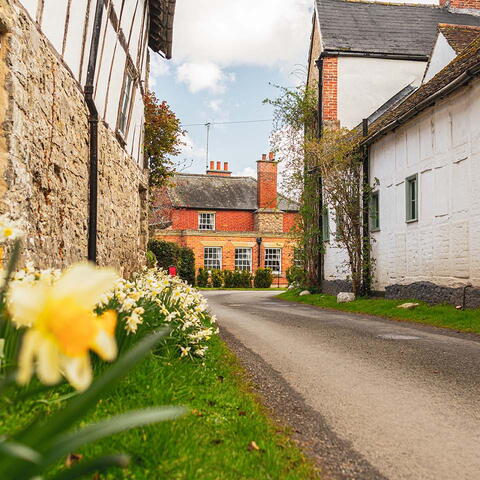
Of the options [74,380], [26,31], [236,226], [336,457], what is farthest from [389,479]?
[236,226]

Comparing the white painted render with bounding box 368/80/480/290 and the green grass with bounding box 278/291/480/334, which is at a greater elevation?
the white painted render with bounding box 368/80/480/290

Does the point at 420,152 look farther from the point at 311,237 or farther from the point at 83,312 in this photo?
the point at 83,312

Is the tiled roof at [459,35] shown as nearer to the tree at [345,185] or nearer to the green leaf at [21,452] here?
the tree at [345,185]

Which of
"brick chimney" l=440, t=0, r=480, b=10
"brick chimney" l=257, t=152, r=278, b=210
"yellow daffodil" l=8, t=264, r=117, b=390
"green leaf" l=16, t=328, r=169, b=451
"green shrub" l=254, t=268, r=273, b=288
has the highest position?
"brick chimney" l=440, t=0, r=480, b=10

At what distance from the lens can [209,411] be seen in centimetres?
383

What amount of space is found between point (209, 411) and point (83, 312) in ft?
10.1

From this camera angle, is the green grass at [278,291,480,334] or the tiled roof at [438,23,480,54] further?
the tiled roof at [438,23,480,54]

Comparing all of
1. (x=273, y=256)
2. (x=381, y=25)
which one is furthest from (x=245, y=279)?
(x=381, y=25)

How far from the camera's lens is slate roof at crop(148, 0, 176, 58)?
13695 mm

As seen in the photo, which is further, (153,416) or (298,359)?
(298,359)

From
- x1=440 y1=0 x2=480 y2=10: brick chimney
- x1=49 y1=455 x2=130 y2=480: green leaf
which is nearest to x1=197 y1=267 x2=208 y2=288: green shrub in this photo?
x1=440 y1=0 x2=480 y2=10: brick chimney

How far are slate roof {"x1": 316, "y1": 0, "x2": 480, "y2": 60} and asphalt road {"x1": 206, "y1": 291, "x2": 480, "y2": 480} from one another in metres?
15.5

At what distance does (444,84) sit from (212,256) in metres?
27.0

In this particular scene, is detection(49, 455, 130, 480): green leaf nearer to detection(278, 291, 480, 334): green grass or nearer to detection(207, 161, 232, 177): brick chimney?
detection(278, 291, 480, 334): green grass
